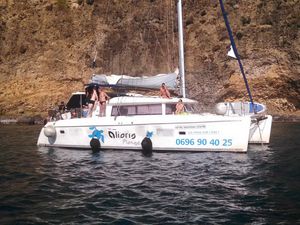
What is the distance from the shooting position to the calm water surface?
8.73 meters

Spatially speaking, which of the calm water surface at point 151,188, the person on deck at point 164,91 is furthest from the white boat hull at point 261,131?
the person on deck at point 164,91

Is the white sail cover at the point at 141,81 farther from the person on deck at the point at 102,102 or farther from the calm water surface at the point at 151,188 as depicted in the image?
the calm water surface at the point at 151,188

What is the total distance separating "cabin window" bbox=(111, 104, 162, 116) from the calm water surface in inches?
86.6

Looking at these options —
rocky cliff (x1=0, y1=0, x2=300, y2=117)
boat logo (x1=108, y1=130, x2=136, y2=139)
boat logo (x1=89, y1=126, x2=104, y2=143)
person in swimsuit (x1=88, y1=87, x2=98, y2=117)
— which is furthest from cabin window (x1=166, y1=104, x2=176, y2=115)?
rocky cliff (x1=0, y1=0, x2=300, y2=117)

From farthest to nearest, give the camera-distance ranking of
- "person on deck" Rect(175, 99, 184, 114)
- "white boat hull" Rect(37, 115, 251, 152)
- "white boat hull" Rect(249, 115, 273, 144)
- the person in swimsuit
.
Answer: the person in swimsuit, "white boat hull" Rect(249, 115, 273, 144), "person on deck" Rect(175, 99, 184, 114), "white boat hull" Rect(37, 115, 251, 152)

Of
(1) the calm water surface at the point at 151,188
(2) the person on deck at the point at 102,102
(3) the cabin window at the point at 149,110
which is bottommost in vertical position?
(1) the calm water surface at the point at 151,188

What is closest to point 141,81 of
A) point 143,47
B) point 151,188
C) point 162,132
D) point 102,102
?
point 102,102

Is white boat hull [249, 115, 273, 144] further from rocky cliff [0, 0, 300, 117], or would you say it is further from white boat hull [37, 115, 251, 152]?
rocky cliff [0, 0, 300, 117]

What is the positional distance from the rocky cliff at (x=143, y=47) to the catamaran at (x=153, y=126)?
73.4 feet

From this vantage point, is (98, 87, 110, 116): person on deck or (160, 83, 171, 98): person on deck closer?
(160, 83, 171, 98): person on deck

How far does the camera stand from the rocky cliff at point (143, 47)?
42.6 m

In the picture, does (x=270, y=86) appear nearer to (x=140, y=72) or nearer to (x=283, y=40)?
(x=283, y=40)

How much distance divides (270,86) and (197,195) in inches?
1347

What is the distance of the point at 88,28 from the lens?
5312cm
